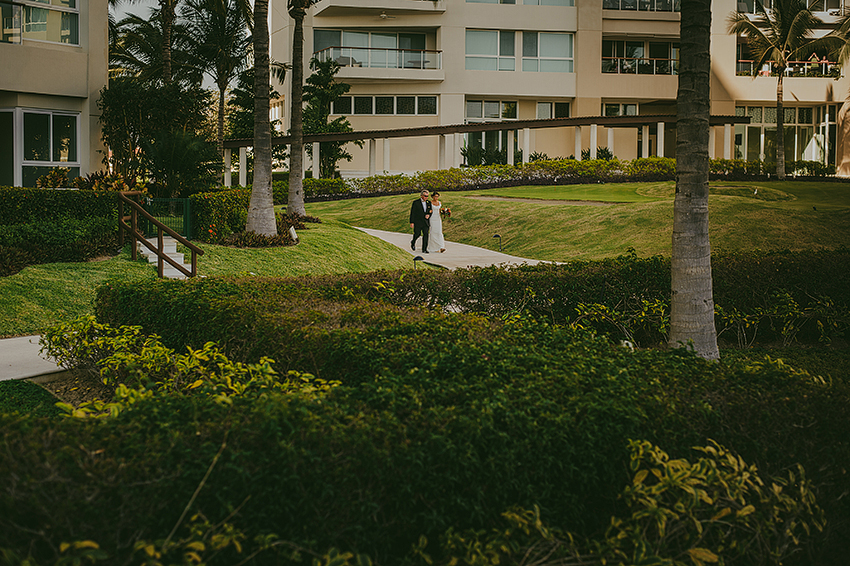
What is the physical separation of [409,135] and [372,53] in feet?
21.1

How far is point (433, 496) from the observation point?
3176 mm

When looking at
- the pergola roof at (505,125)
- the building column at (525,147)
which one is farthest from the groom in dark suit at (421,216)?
the building column at (525,147)

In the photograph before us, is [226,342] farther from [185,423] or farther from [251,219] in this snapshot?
[251,219]

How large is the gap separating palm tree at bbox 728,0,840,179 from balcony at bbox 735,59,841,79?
504cm

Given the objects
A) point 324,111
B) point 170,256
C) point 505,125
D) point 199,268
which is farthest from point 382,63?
point 199,268

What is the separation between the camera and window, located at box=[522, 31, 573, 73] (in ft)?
144

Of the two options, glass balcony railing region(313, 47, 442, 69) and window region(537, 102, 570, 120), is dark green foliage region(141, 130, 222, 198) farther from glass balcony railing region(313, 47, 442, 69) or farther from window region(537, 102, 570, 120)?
window region(537, 102, 570, 120)

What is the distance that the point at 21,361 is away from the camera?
8555mm

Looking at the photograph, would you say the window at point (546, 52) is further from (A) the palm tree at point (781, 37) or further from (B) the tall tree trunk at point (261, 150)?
(B) the tall tree trunk at point (261, 150)

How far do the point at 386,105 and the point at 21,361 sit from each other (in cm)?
3640

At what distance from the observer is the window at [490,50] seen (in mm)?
43406

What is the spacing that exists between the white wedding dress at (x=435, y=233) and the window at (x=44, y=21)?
9.86 metres

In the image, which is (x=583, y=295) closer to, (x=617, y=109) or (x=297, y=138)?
(x=297, y=138)

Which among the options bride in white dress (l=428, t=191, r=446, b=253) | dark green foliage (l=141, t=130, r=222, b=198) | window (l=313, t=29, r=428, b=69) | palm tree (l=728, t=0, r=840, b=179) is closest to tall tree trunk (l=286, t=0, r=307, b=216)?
dark green foliage (l=141, t=130, r=222, b=198)
